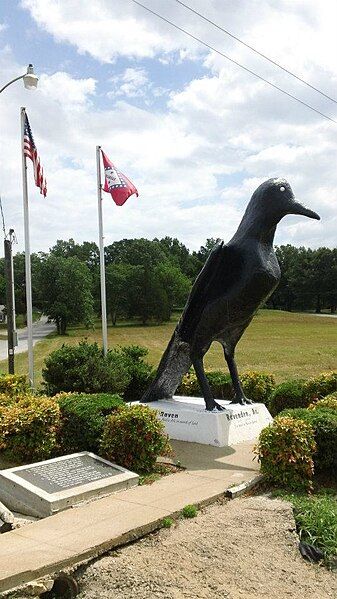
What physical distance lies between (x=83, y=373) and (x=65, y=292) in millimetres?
38806

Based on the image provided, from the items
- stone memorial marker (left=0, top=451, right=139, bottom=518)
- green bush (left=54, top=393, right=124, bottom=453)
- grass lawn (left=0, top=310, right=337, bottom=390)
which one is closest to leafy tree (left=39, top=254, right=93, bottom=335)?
grass lawn (left=0, top=310, right=337, bottom=390)

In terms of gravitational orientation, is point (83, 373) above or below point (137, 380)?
above

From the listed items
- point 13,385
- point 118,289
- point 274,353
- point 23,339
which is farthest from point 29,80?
point 118,289

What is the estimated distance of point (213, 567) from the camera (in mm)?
5250

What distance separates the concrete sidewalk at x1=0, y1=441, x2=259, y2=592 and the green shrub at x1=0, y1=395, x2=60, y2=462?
1649 millimetres

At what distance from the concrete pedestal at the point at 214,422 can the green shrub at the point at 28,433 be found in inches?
92.5

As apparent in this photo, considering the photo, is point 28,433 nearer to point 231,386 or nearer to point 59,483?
point 59,483

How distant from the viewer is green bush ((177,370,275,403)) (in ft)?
42.0

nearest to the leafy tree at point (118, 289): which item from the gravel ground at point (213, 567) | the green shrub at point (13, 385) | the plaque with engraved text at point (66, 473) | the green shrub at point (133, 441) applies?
the green shrub at point (13, 385)

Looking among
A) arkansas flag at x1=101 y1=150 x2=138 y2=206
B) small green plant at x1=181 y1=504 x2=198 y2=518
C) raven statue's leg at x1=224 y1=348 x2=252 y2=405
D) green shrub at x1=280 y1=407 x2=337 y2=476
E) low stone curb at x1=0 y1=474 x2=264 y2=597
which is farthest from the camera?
arkansas flag at x1=101 y1=150 x2=138 y2=206

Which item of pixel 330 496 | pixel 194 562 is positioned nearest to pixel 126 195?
pixel 330 496

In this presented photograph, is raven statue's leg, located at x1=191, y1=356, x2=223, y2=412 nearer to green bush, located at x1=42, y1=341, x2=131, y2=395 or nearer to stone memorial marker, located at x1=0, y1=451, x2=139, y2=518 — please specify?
stone memorial marker, located at x1=0, y1=451, x2=139, y2=518

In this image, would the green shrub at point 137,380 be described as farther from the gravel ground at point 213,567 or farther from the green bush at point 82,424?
the gravel ground at point 213,567

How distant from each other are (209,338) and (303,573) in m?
5.25
